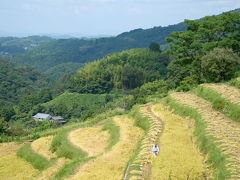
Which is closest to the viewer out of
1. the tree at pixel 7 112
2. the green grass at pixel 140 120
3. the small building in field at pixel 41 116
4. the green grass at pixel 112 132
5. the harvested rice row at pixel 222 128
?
the harvested rice row at pixel 222 128

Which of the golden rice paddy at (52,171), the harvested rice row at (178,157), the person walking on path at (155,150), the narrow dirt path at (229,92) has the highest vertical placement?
the narrow dirt path at (229,92)

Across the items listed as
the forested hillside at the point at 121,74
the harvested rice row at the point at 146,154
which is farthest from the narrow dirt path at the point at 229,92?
the forested hillside at the point at 121,74

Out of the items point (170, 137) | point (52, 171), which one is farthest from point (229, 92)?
point (52, 171)

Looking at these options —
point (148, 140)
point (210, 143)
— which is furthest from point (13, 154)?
point (210, 143)

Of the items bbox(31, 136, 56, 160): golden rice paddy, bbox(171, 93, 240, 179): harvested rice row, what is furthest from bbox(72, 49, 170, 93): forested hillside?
bbox(31, 136, 56, 160): golden rice paddy

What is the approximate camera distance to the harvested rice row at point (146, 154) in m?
12.6

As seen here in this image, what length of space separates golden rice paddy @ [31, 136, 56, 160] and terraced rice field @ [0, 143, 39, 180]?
1.09 m

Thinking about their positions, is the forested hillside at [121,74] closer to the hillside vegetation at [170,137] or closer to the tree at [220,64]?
the hillside vegetation at [170,137]

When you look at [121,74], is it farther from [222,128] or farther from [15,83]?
[222,128]

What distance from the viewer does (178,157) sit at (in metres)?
14.0

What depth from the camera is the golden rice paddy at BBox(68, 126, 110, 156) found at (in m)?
18.5

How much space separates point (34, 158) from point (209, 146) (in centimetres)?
1096

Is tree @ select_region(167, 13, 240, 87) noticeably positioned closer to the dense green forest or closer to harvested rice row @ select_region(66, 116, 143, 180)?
the dense green forest

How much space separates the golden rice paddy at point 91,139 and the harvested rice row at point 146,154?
2912 mm
